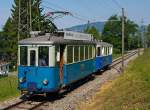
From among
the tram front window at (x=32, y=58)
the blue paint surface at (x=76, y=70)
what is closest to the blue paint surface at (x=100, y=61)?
the blue paint surface at (x=76, y=70)

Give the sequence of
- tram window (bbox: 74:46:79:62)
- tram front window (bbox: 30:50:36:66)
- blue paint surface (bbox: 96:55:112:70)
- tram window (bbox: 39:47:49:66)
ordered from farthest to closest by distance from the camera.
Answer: blue paint surface (bbox: 96:55:112:70) → tram window (bbox: 74:46:79:62) → tram front window (bbox: 30:50:36:66) → tram window (bbox: 39:47:49:66)

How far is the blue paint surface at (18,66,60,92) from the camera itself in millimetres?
18219

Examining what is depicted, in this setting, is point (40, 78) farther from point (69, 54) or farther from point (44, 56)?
point (69, 54)

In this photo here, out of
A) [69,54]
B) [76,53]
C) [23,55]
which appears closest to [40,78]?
[23,55]

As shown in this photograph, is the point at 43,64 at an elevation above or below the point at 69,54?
below

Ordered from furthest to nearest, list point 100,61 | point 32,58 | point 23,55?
point 100,61 < point 23,55 < point 32,58

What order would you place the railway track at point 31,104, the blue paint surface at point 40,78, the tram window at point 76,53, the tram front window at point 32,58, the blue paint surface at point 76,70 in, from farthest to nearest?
the tram window at point 76,53 < the blue paint surface at point 76,70 < the tram front window at point 32,58 < the blue paint surface at point 40,78 < the railway track at point 31,104

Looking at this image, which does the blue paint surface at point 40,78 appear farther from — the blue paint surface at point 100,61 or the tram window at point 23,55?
the blue paint surface at point 100,61

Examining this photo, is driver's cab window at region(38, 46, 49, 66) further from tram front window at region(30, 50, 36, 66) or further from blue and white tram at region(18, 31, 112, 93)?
tram front window at region(30, 50, 36, 66)

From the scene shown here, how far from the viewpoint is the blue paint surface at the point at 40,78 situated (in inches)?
717

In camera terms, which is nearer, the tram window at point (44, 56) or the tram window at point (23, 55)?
the tram window at point (44, 56)

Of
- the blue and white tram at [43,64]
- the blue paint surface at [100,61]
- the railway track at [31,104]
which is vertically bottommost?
the railway track at [31,104]

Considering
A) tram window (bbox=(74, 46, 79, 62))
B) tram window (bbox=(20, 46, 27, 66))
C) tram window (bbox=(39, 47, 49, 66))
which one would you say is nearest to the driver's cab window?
tram window (bbox=(39, 47, 49, 66))

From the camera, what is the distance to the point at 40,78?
18.3m
